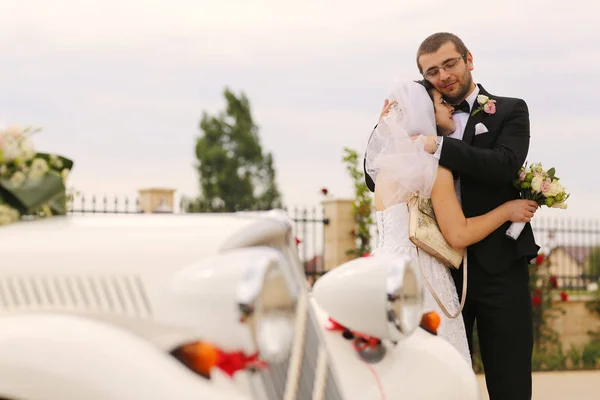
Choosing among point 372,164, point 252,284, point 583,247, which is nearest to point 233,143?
point 583,247

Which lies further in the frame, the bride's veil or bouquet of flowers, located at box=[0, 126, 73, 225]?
the bride's veil

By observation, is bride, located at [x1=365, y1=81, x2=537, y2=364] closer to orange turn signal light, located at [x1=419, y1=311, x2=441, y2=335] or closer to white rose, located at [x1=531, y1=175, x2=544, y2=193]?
white rose, located at [x1=531, y1=175, x2=544, y2=193]

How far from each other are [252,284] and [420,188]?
210 centimetres

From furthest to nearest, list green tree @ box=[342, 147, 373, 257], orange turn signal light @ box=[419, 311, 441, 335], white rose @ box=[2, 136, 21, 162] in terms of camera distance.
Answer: green tree @ box=[342, 147, 373, 257]
orange turn signal light @ box=[419, 311, 441, 335]
white rose @ box=[2, 136, 21, 162]

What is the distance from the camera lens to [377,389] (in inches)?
105

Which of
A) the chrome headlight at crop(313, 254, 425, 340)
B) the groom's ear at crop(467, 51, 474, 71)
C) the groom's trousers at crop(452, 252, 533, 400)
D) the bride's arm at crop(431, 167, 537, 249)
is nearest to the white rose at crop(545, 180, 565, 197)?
the bride's arm at crop(431, 167, 537, 249)

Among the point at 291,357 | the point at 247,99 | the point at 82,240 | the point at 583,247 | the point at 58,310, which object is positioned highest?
the point at 247,99

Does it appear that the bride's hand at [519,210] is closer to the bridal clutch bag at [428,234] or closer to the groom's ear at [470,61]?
the bridal clutch bag at [428,234]

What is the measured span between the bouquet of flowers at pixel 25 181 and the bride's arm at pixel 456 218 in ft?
6.01

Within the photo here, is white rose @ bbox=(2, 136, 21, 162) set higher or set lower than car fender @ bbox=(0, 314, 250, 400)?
higher

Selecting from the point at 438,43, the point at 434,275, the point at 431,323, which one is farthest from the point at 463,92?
the point at 431,323

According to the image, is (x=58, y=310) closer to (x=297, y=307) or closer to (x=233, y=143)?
(x=297, y=307)

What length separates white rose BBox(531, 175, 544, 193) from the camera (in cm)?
404

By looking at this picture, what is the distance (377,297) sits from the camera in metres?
2.59
